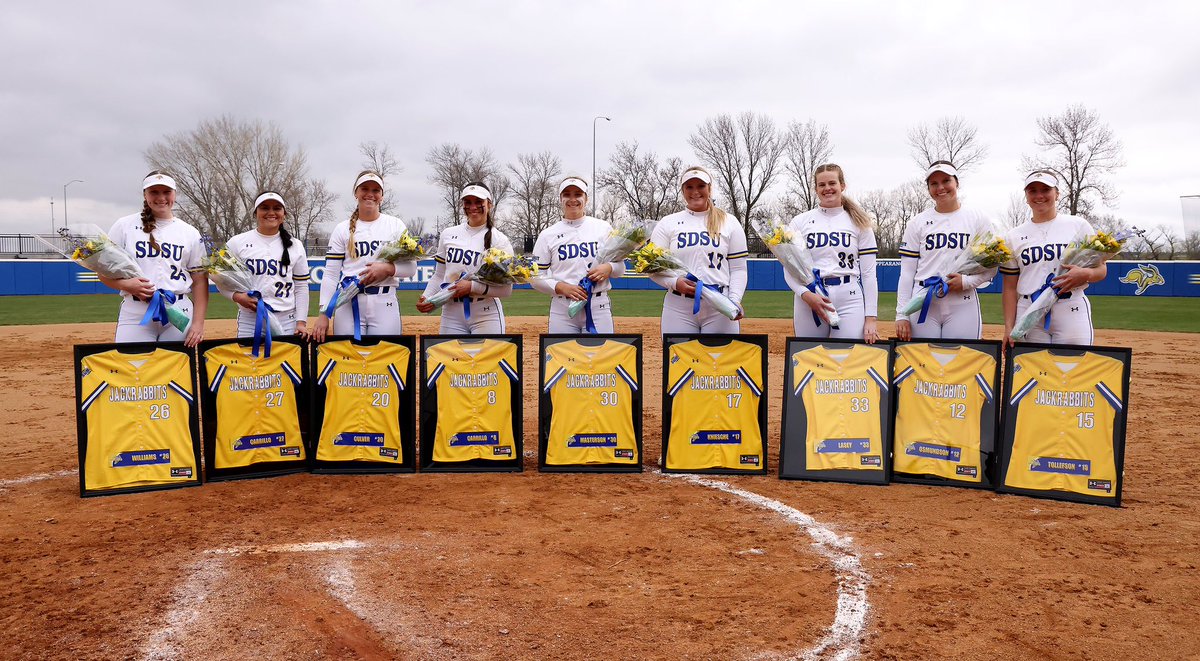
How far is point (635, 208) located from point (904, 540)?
51.5 m

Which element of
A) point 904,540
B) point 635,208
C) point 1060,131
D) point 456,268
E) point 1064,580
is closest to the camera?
point 1064,580

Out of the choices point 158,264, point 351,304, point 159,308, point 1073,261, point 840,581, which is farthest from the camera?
point 351,304

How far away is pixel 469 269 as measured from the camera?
241 inches

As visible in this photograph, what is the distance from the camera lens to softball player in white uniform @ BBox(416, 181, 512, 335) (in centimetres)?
607

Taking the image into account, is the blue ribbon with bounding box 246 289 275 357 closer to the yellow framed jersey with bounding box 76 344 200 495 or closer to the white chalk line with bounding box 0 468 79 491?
the yellow framed jersey with bounding box 76 344 200 495

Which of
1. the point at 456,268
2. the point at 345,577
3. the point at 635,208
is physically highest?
the point at 635,208

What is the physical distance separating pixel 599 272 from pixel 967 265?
8.46ft

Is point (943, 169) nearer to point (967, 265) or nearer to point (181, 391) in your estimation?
point (967, 265)

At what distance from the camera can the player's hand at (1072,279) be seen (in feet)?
17.0

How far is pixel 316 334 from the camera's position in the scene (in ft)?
19.6

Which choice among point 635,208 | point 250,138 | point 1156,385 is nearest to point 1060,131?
point 635,208

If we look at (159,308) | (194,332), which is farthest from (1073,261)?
(159,308)

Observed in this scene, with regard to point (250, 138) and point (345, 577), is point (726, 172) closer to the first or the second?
point (250, 138)

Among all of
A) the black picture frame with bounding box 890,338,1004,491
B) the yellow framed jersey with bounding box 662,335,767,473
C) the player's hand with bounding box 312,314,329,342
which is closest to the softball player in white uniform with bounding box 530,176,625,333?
the yellow framed jersey with bounding box 662,335,767,473
